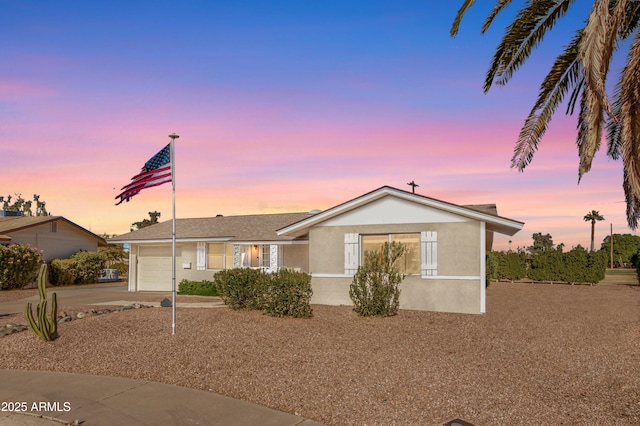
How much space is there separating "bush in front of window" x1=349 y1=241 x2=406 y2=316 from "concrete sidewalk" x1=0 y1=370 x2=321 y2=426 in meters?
7.50

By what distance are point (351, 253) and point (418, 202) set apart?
2883 mm

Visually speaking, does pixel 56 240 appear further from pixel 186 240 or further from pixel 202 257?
pixel 202 257

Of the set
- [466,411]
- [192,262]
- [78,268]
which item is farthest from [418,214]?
[78,268]

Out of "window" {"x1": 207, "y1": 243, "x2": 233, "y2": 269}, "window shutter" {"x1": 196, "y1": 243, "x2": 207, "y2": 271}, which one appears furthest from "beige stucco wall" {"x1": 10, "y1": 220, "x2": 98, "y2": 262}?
"window" {"x1": 207, "y1": 243, "x2": 233, "y2": 269}

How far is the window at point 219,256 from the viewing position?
→ 24.9 meters

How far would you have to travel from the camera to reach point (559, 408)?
655cm

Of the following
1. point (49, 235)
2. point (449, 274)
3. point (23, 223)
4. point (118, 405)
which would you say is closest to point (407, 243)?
point (449, 274)

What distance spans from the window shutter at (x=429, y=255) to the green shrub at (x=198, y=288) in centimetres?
1035

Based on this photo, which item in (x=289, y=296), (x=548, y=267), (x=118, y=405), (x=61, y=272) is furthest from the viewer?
(x=548, y=267)

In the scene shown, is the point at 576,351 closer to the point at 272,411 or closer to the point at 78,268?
the point at 272,411

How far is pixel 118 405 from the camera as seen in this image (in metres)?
6.64

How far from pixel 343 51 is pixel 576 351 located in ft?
31.0

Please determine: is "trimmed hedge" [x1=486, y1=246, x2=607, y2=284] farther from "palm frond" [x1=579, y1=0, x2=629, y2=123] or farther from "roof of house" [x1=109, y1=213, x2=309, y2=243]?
"palm frond" [x1=579, y1=0, x2=629, y2=123]

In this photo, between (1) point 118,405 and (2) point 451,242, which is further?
(2) point 451,242
